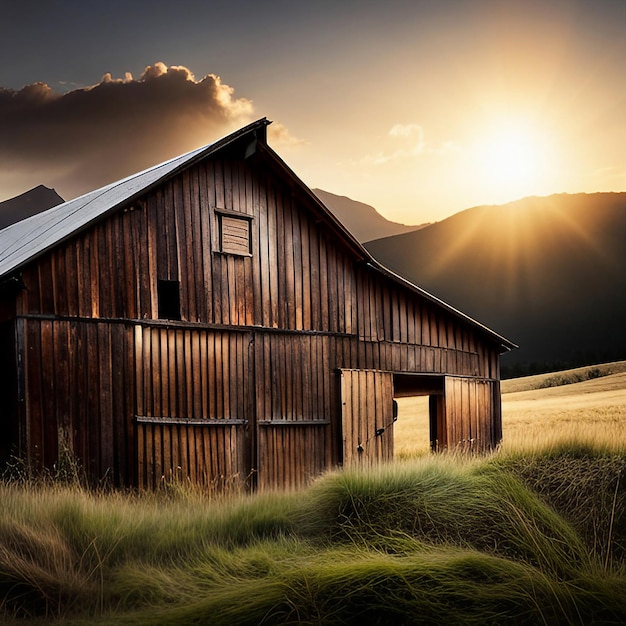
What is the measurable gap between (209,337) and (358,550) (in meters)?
8.08

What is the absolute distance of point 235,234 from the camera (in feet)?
53.9

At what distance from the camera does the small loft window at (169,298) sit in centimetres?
1528

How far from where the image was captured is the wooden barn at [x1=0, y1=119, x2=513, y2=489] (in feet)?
45.3

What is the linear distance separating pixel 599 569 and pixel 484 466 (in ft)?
12.6

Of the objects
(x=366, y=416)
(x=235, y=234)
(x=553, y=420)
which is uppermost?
(x=235, y=234)

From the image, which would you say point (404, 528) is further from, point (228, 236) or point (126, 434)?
point (228, 236)

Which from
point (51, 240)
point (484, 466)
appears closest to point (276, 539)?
point (484, 466)

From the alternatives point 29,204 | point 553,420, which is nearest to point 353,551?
point 553,420

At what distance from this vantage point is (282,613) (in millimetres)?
7023

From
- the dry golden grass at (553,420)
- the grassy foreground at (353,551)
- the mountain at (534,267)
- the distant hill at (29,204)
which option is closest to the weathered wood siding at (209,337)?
the grassy foreground at (353,551)

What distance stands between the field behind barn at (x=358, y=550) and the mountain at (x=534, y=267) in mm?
118825

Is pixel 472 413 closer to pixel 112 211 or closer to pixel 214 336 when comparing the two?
pixel 214 336

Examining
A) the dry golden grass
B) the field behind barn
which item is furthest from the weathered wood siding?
the dry golden grass

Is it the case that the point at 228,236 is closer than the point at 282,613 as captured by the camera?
No
